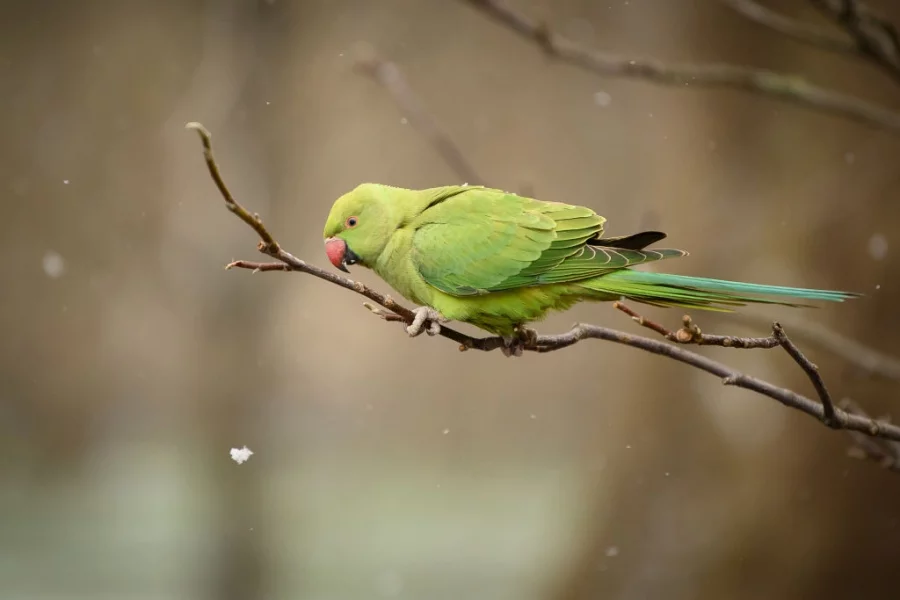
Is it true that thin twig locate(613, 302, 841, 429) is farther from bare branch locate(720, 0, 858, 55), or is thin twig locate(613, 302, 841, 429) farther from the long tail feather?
bare branch locate(720, 0, 858, 55)

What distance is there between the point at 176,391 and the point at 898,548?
120 inches

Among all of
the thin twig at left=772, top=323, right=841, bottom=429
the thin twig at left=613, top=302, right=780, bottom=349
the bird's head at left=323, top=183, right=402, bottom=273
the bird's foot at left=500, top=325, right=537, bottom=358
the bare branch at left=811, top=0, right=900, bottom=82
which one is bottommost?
the thin twig at left=772, top=323, right=841, bottom=429

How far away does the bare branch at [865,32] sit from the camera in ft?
4.58

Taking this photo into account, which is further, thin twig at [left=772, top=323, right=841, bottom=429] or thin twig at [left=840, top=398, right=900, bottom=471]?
thin twig at [left=840, top=398, right=900, bottom=471]

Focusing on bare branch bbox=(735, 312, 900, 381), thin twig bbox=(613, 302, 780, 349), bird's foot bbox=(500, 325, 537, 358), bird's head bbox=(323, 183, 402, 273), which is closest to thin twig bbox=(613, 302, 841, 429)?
thin twig bbox=(613, 302, 780, 349)

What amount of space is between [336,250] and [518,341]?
0.32 metres

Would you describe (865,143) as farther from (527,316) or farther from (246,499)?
(246,499)

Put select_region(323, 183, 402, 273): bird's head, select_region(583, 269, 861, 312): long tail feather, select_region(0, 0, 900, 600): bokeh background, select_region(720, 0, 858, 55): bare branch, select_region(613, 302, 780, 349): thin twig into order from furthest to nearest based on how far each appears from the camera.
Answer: select_region(0, 0, 900, 600): bokeh background → select_region(720, 0, 858, 55): bare branch → select_region(323, 183, 402, 273): bird's head → select_region(613, 302, 780, 349): thin twig → select_region(583, 269, 861, 312): long tail feather

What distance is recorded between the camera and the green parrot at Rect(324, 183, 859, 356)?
1.20 meters

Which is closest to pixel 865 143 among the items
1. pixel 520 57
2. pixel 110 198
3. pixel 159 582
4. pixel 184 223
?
pixel 520 57

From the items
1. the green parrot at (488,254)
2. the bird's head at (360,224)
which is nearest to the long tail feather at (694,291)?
the green parrot at (488,254)

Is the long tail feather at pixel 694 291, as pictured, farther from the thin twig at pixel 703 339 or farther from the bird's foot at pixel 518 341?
the bird's foot at pixel 518 341

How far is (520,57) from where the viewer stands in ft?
11.2

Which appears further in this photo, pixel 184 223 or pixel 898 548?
pixel 184 223
